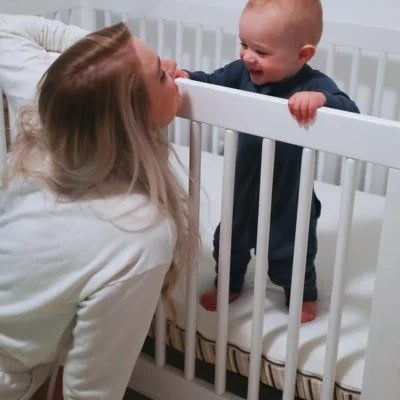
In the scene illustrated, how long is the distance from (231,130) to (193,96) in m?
0.08

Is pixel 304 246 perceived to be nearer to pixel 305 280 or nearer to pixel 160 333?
pixel 305 280

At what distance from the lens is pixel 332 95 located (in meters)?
1.18

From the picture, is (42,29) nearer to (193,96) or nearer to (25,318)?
(193,96)

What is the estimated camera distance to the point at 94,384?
1.15 metres

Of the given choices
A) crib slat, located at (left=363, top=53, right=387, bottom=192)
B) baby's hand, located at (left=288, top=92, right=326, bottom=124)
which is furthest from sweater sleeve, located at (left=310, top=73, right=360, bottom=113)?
crib slat, located at (left=363, top=53, right=387, bottom=192)

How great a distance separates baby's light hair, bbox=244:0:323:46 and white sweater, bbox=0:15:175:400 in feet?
1.19

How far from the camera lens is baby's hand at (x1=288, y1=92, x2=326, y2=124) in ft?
3.37

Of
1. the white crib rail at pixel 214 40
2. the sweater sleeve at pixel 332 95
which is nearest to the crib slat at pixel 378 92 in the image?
the white crib rail at pixel 214 40

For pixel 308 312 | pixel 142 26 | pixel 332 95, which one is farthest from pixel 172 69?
pixel 142 26

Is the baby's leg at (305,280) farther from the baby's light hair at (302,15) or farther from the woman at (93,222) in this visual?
the baby's light hair at (302,15)

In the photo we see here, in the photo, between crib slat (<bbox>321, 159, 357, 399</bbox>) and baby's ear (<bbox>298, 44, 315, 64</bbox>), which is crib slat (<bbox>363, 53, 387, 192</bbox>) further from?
crib slat (<bbox>321, 159, 357, 399</bbox>)

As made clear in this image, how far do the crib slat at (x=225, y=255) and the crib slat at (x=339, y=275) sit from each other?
0.17 m

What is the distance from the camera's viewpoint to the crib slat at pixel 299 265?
1061 millimetres

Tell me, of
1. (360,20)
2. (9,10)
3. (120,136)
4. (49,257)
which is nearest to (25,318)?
(49,257)
